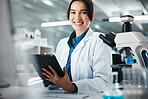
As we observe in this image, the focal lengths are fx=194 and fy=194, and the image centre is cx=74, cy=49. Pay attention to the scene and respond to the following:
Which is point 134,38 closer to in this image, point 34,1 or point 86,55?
point 86,55

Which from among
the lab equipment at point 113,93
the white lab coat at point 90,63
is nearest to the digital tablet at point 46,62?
the white lab coat at point 90,63

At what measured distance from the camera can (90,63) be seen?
5.09ft

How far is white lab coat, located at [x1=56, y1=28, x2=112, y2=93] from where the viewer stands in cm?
136

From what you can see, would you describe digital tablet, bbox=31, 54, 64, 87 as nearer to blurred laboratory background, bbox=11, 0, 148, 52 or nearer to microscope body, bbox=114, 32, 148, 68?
microscope body, bbox=114, 32, 148, 68

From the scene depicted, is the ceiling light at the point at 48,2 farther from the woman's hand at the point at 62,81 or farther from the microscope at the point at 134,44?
the microscope at the point at 134,44

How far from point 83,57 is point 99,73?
0.24 meters

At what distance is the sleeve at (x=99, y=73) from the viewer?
4.32ft

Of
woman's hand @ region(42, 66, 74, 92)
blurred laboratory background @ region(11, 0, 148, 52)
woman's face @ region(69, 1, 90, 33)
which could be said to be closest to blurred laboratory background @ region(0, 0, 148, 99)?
blurred laboratory background @ region(11, 0, 148, 52)

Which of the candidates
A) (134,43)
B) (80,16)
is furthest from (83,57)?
(134,43)

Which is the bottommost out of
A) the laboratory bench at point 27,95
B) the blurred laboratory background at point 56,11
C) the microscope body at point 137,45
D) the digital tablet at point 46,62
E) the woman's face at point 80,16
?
the laboratory bench at point 27,95

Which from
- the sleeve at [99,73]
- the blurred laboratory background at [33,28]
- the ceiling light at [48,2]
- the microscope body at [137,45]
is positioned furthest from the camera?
the ceiling light at [48,2]

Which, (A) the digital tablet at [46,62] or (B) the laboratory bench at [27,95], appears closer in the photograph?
(B) the laboratory bench at [27,95]

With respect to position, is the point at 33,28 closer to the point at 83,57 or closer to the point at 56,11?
the point at 56,11

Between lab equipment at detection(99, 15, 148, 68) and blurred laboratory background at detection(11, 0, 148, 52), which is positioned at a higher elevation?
blurred laboratory background at detection(11, 0, 148, 52)
